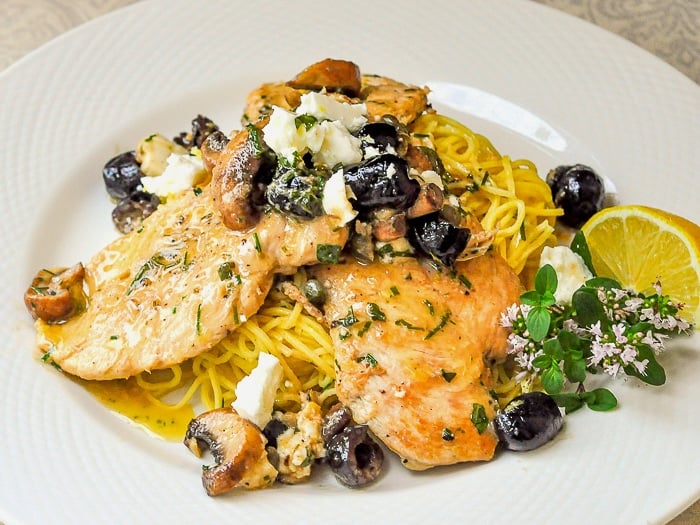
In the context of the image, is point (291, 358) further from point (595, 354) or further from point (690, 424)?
point (690, 424)

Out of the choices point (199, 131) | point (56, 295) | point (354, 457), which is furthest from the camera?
point (199, 131)

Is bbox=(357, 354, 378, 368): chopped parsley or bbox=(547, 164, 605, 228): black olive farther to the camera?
bbox=(547, 164, 605, 228): black olive

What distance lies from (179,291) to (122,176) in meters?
1.70

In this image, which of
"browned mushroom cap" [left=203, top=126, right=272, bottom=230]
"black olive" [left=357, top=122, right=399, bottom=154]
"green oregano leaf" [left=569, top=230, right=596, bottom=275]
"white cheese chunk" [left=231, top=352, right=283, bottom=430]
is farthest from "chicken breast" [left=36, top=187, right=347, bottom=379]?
"green oregano leaf" [left=569, top=230, right=596, bottom=275]

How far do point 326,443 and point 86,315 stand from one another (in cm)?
197

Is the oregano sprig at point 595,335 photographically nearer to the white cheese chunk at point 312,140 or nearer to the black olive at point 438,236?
the black olive at point 438,236

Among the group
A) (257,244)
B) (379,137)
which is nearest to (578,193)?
(379,137)

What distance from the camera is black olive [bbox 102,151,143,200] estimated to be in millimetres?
6688

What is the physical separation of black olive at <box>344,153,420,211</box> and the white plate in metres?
1.62

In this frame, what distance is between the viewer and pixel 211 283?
5.35 metres

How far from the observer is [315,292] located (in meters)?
5.30

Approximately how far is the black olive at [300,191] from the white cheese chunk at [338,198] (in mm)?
76

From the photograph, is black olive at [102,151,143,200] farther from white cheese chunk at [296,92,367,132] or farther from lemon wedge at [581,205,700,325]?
lemon wedge at [581,205,700,325]

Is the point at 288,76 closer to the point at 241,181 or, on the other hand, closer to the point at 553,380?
the point at 241,181
